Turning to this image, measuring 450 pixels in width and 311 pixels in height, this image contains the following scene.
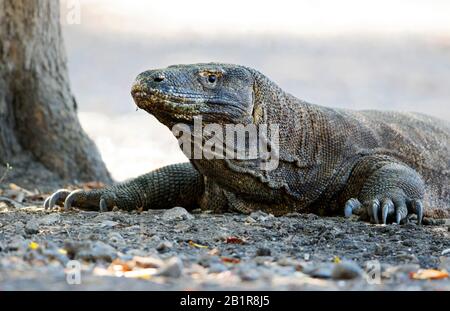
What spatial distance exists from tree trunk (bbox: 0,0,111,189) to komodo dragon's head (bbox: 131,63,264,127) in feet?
14.4

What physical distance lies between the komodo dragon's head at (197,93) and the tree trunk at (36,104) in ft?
14.4

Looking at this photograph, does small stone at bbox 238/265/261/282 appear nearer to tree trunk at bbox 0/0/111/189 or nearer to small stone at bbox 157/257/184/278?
small stone at bbox 157/257/184/278

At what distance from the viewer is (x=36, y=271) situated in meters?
3.97

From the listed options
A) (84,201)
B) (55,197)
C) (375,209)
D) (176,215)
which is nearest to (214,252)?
(176,215)

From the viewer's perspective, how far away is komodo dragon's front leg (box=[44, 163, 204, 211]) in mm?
8000

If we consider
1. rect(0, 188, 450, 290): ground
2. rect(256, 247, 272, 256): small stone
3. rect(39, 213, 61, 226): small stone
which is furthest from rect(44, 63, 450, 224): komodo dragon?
rect(256, 247, 272, 256): small stone

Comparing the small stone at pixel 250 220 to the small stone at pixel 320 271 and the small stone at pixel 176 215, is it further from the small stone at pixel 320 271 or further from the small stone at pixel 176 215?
the small stone at pixel 320 271

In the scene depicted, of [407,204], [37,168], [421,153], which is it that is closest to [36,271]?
[407,204]

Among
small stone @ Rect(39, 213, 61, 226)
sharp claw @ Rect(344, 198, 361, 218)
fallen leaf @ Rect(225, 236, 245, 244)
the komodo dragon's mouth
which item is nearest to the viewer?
fallen leaf @ Rect(225, 236, 245, 244)

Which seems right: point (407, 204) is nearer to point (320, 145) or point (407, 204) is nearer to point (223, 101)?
point (320, 145)

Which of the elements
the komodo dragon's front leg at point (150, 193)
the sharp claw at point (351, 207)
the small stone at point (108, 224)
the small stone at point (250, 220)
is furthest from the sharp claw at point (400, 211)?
the small stone at point (108, 224)
